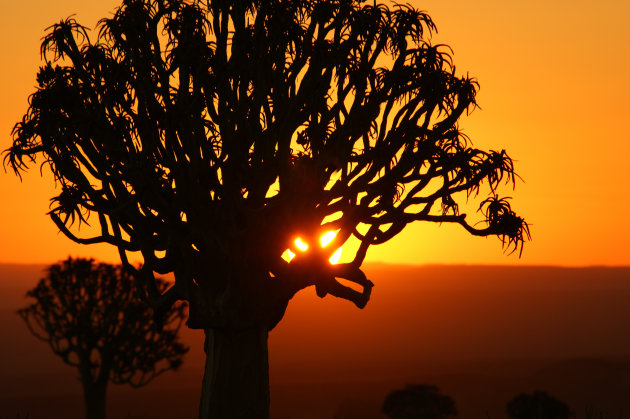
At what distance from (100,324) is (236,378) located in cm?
1753

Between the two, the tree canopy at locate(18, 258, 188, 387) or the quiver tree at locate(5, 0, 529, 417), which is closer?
the quiver tree at locate(5, 0, 529, 417)

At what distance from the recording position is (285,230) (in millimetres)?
14633

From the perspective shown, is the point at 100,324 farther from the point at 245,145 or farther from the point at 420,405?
the point at 245,145

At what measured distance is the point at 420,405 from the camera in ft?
106

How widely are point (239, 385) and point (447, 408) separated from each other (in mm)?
18689

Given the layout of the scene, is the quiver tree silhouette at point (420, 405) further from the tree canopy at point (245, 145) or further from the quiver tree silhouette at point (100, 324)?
the tree canopy at point (245, 145)

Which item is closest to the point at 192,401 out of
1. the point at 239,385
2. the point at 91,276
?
the point at 91,276

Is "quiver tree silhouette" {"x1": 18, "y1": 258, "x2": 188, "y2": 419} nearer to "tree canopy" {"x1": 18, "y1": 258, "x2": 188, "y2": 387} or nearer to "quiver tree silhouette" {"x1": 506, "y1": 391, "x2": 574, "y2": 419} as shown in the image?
"tree canopy" {"x1": 18, "y1": 258, "x2": 188, "y2": 387}

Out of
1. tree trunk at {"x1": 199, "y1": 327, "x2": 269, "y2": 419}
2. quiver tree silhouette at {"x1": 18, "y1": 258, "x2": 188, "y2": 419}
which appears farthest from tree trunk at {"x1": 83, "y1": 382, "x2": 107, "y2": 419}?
tree trunk at {"x1": 199, "y1": 327, "x2": 269, "y2": 419}

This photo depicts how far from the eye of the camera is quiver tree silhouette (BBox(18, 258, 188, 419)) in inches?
1217

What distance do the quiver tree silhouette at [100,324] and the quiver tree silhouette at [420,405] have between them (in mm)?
8239

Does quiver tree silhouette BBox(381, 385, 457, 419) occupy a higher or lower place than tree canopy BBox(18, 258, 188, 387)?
lower

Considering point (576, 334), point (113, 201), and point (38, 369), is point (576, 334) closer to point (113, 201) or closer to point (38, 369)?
point (38, 369)

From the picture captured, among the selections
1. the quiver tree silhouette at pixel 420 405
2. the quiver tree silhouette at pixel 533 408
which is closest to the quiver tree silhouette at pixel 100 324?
the quiver tree silhouette at pixel 420 405
